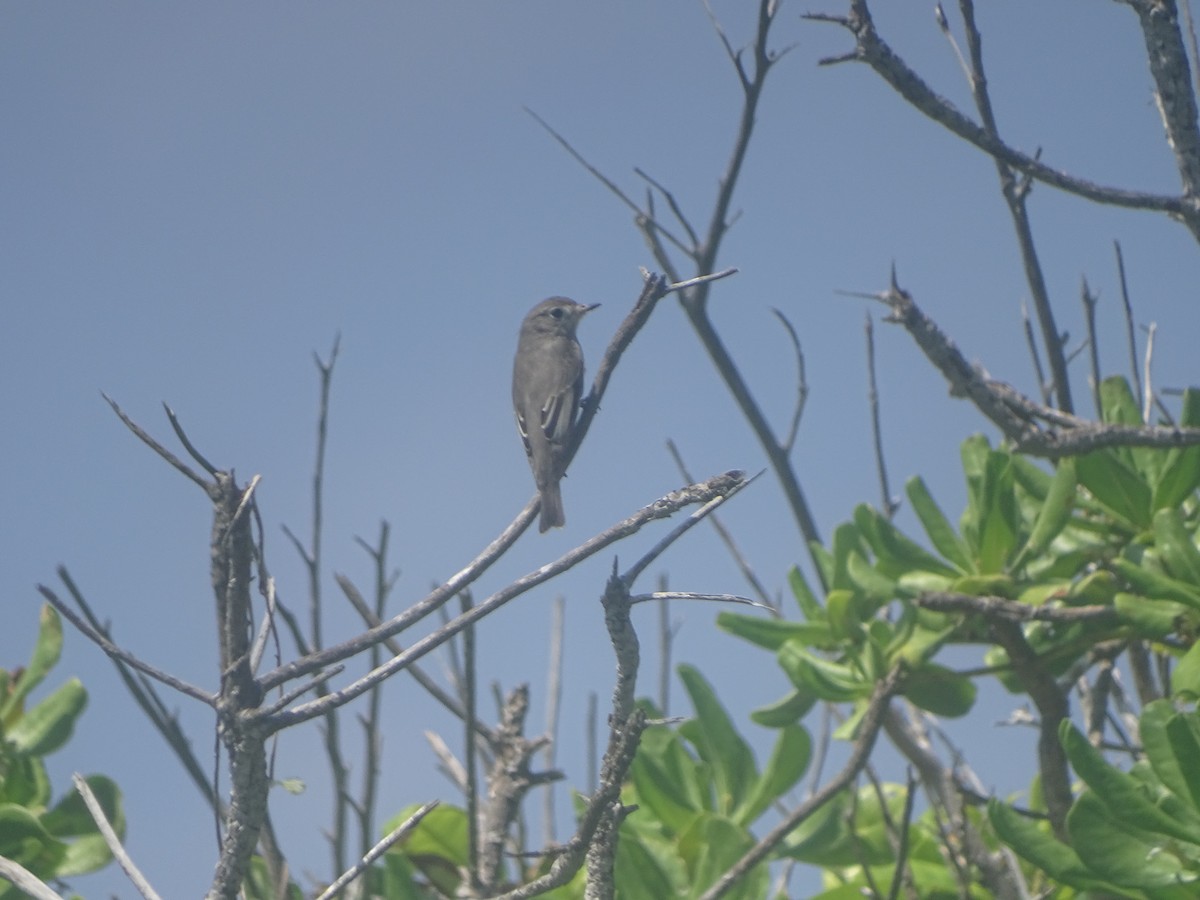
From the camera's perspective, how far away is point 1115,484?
350 cm

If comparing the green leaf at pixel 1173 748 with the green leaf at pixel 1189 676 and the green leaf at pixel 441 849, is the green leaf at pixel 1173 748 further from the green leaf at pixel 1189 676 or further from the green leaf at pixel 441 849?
the green leaf at pixel 441 849

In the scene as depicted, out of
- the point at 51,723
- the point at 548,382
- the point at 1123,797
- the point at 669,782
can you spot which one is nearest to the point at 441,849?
the point at 669,782

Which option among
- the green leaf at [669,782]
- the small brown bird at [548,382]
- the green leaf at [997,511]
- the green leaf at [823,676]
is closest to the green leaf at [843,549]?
the green leaf at [823,676]

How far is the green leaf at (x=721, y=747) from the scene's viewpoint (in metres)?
3.93

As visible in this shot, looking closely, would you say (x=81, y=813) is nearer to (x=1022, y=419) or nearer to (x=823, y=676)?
(x=823, y=676)

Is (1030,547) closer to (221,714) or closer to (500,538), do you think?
(500,538)

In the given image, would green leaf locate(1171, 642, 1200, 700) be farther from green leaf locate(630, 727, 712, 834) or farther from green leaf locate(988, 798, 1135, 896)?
green leaf locate(630, 727, 712, 834)

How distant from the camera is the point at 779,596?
4.81 m

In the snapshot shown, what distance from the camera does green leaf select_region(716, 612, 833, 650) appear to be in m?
3.86

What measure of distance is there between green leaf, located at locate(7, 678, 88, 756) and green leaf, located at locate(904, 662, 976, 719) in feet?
7.89

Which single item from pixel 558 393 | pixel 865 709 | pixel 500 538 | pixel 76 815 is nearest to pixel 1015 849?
pixel 865 709

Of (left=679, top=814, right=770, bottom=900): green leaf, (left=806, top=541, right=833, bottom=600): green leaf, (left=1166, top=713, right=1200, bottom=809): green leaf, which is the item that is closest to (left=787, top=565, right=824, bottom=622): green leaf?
(left=806, top=541, right=833, bottom=600): green leaf

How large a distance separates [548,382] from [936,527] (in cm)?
391

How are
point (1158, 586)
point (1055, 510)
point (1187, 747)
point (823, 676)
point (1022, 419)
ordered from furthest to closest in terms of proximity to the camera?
point (823, 676)
point (1055, 510)
point (1158, 586)
point (1022, 419)
point (1187, 747)
